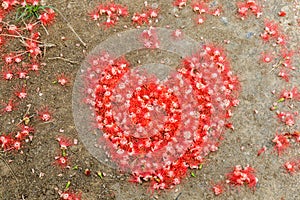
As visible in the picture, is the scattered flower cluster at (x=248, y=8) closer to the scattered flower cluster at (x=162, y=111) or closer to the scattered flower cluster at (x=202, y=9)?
the scattered flower cluster at (x=202, y=9)

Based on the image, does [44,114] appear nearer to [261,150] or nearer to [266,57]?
[261,150]

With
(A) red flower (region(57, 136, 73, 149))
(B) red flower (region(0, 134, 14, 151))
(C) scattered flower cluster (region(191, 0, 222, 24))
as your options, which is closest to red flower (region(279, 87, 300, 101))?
(C) scattered flower cluster (region(191, 0, 222, 24))

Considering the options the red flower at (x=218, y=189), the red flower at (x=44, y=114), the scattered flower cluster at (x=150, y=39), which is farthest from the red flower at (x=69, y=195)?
the scattered flower cluster at (x=150, y=39)

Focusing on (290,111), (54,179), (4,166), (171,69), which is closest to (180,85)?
(171,69)

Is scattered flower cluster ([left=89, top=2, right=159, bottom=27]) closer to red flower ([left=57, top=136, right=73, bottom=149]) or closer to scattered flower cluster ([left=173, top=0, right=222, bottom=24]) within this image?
scattered flower cluster ([left=173, top=0, right=222, bottom=24])

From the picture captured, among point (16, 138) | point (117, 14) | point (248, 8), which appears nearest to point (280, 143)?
point (248, 8)

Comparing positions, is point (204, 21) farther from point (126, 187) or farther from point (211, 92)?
point (126, 187)
